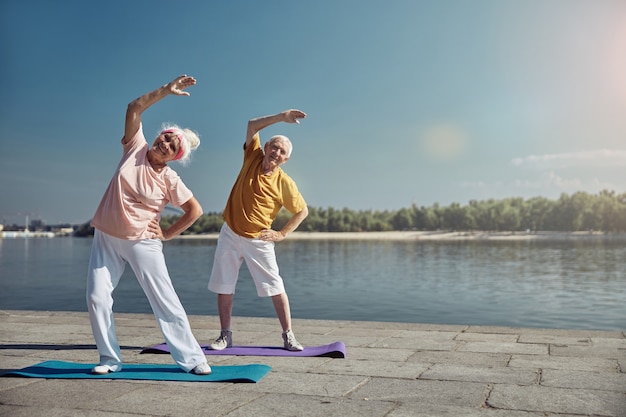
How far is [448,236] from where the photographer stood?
116 m

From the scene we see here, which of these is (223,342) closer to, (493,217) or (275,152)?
(275,152)

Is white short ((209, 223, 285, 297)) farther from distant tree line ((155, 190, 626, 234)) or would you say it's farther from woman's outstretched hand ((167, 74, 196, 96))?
distant tree line ((155, 190, 626, 234))

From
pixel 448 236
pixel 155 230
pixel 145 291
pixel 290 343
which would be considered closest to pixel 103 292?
pixel 145 291

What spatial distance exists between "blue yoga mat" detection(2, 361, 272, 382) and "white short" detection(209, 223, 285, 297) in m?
0.86

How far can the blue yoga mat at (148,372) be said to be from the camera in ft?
15.8

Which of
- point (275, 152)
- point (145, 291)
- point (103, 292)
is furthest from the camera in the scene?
point (275, 152)

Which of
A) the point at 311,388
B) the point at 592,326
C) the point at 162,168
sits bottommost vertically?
the point at 592,326

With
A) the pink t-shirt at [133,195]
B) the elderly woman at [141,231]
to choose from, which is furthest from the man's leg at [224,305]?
the pink t-shirt at [133,195]

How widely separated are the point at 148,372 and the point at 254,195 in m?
1.65

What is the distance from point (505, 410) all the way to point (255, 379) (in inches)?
64.2

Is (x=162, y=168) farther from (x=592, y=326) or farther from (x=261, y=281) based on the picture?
Answer: (x=592, y=326)

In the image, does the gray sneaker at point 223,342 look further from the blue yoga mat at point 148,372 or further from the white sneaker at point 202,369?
the white sneaker at point 202,369

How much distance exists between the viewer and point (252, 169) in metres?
5.93

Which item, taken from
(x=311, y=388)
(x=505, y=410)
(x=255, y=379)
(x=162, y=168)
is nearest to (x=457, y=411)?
(x=505, y=410)
